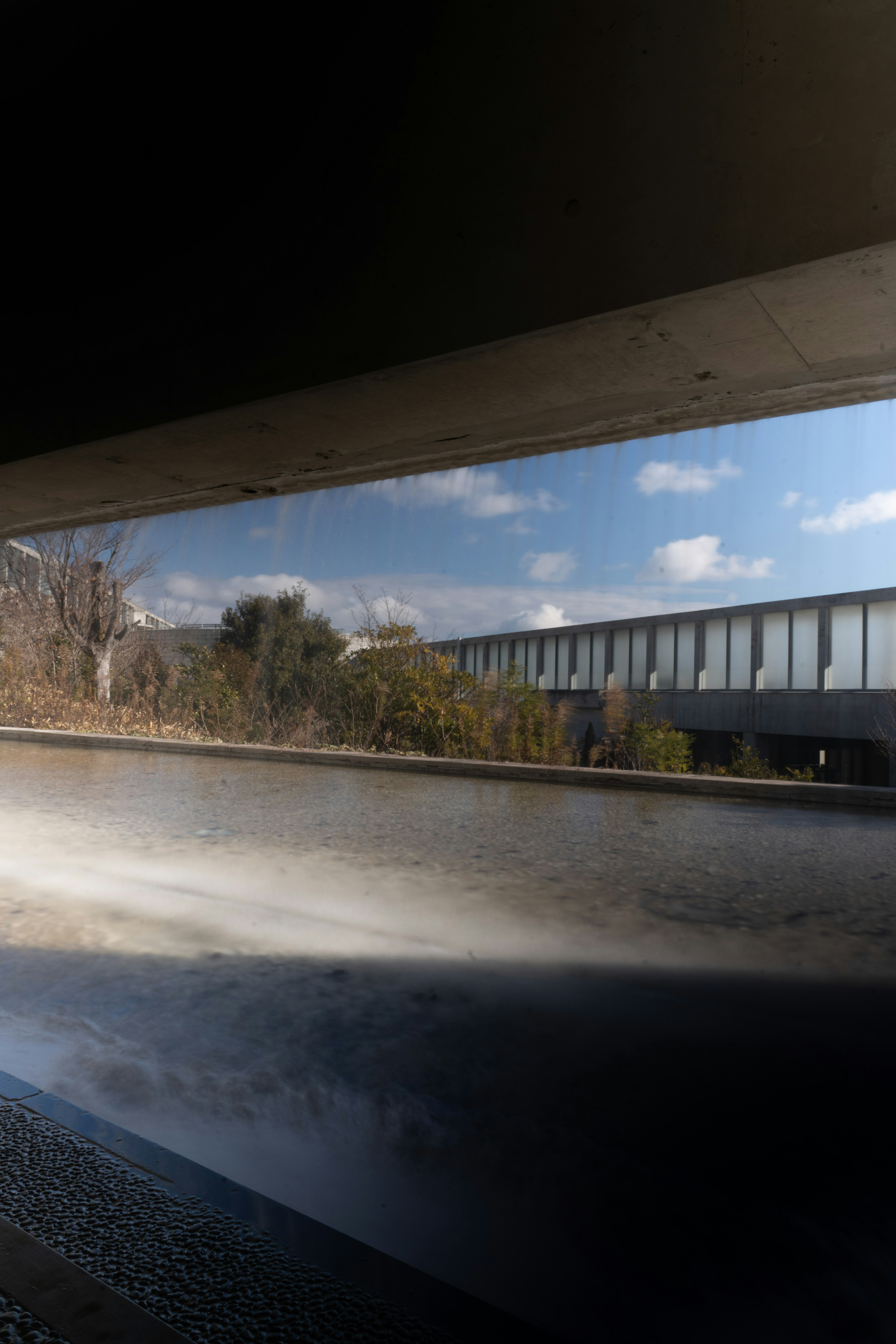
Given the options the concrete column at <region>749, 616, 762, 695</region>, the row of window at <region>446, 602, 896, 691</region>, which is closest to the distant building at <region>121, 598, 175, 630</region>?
Result: the row of window at <region>446, 602, 896, 691</region>

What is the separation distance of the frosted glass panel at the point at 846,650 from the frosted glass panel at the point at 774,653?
0.67m

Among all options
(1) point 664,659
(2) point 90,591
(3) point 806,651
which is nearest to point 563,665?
(1) point 664,659

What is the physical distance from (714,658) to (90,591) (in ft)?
34.2

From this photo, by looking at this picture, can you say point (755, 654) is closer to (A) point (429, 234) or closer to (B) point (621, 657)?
(B) point (621, 657)

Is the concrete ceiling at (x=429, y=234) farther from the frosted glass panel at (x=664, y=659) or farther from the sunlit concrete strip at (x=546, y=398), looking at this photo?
the frosted glass panel at (x=664, y=659)

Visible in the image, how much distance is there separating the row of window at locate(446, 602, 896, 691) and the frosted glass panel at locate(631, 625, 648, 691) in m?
0.01

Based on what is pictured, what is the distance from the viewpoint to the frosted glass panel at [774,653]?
13.2 metres

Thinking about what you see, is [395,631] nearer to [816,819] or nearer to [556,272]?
[816,819]

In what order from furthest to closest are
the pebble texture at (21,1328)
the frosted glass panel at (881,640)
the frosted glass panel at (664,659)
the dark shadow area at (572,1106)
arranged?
the frosted glass panel at (664,659) < the frosted glass panel at (881,640) < the dark shadow area at (572,1106) < the pebble texture at (21,1328)

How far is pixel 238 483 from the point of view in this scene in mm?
2561

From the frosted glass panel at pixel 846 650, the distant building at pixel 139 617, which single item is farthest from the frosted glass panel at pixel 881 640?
the distant building at pixel 139 617

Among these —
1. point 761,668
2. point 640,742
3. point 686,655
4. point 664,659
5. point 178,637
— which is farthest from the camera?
point 761,668

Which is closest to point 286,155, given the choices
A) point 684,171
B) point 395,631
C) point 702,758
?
point 684,171

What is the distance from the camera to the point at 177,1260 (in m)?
1.21
